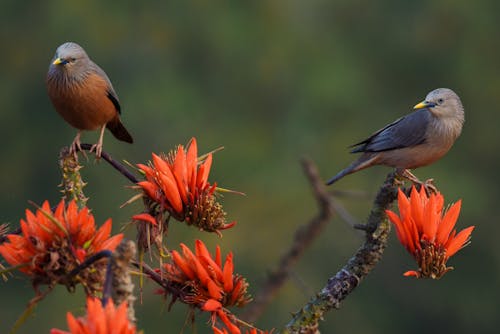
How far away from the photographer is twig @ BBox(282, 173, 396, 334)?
1.98 meters

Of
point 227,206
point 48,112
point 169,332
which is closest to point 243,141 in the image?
point 227,206

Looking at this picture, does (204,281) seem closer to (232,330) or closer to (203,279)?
(203,279)

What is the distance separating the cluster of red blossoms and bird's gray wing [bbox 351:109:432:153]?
311cm

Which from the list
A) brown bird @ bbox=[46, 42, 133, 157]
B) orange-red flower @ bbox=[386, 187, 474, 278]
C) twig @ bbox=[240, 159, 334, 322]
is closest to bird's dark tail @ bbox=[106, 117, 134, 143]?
brown bird @ bbox=[46, 42, 133, 157]

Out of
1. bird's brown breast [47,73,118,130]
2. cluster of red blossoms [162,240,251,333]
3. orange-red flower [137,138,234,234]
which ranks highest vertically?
bird's brown breast [47,73,118,130]

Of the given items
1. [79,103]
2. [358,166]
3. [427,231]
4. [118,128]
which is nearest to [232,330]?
[427,231]

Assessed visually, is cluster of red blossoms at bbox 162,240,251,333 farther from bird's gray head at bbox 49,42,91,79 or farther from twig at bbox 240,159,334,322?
bird's gray head at bbox 49,42,91,79

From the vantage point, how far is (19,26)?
1107 inches

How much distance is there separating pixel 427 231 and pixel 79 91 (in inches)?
135

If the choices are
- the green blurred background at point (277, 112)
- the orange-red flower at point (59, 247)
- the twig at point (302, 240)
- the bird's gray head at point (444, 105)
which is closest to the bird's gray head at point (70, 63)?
the bird's gray head at point (444, 105)

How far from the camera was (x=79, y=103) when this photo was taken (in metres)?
5.10

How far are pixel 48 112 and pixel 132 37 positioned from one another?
10.1 ft

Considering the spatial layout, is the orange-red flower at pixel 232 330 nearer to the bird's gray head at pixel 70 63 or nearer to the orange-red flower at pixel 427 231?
the orange-red flower at pixel 427 231

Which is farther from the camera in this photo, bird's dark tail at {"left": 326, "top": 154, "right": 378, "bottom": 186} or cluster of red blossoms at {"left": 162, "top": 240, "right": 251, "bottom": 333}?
bird's dark tail at {"left": 326, "top": 154, "right": 378, "bottom": 186}
